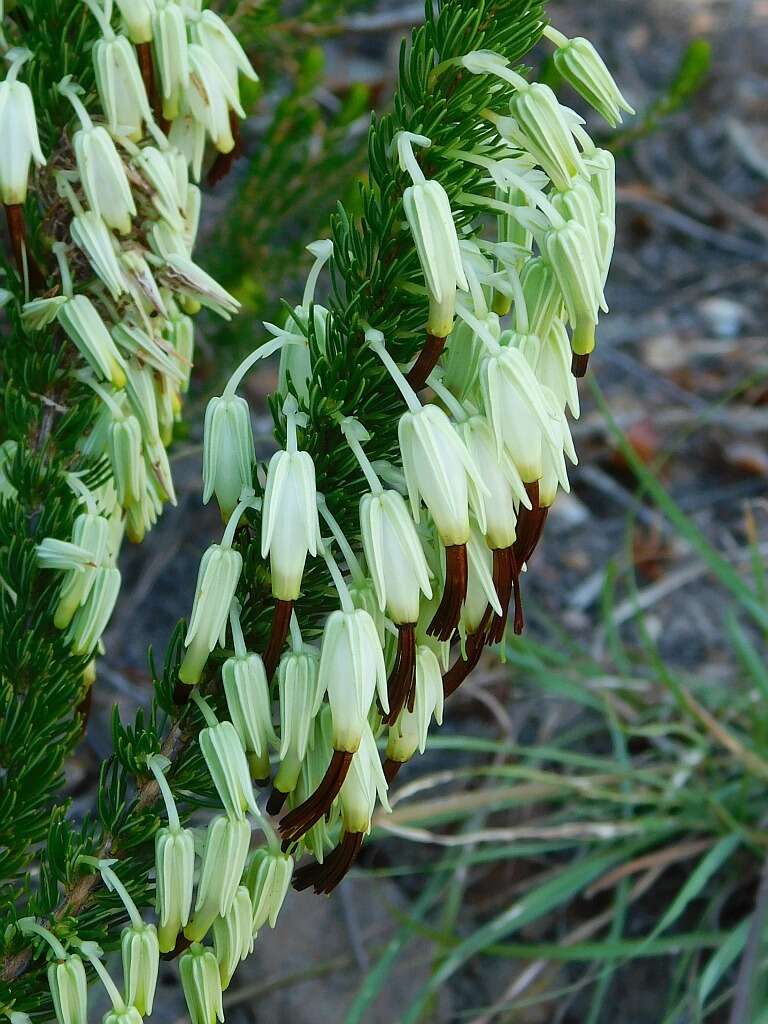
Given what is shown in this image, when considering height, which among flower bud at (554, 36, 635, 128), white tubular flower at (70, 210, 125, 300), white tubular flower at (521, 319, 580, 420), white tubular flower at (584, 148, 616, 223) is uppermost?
flower bud at (554, 36, 635, 128)

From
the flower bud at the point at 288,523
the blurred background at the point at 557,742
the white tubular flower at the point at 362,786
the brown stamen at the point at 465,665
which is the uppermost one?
the flower bud at the point at 288,523

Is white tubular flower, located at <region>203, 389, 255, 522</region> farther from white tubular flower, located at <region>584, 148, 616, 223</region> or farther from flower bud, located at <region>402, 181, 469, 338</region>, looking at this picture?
white tubular flower, located at <region>584, 148, 616, 223</region>

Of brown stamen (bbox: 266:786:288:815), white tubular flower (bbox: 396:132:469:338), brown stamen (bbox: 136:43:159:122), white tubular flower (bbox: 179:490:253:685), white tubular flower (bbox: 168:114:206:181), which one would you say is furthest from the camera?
white tubular flower (bbox: 168:114:206:181)

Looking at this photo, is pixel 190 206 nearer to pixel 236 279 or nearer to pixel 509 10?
pixel 509 10

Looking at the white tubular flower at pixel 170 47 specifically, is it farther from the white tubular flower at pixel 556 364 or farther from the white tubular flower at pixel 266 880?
the white tubular flower at pixel 266 880

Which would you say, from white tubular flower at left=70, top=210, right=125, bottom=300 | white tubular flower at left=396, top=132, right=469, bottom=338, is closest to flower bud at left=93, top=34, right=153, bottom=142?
white tubular flower at left=70, top=210, right=125, bottom=300

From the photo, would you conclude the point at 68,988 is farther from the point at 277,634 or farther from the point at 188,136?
the point at 188,136

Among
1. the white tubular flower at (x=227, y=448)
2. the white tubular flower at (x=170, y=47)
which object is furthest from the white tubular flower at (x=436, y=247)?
the white tubular flower at (x=170, y=47)
